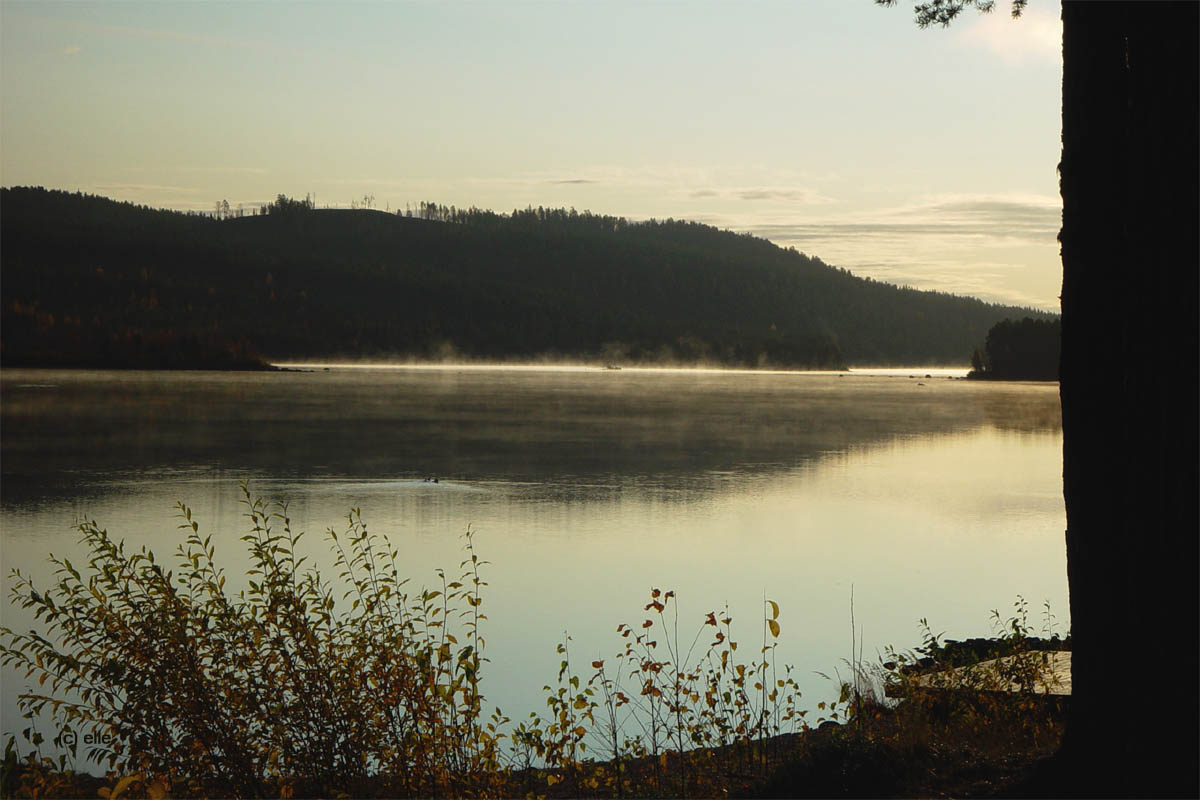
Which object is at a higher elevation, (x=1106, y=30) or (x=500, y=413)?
(x=1106, y=30)

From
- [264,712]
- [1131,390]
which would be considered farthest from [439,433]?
[1131,390]

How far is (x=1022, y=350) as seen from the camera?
13162 cm

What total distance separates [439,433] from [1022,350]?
108739 mm

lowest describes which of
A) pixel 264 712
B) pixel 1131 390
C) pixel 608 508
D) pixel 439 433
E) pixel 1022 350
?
pixel 608 508

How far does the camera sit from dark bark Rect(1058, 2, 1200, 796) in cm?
489

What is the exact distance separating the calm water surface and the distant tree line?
93.4 meters

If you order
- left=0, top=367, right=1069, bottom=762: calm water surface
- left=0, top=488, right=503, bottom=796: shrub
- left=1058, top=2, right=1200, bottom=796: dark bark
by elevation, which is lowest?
left=0, top=367, right=1069, bottom=762: calm water surface

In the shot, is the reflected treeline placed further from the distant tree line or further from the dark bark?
the distant tree line

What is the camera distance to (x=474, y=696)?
627 centimetres

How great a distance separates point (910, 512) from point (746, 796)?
50.0 ft

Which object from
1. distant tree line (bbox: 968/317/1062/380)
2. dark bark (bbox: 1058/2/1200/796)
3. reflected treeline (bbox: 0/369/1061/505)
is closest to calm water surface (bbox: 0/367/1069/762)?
reflected treeline (bbox: 0/369/1061/505)

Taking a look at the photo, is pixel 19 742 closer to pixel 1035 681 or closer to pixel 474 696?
pixel 474 696

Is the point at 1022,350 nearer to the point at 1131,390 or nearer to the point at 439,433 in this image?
the point at 439,433

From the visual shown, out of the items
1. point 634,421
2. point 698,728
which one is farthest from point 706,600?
point 634,421
